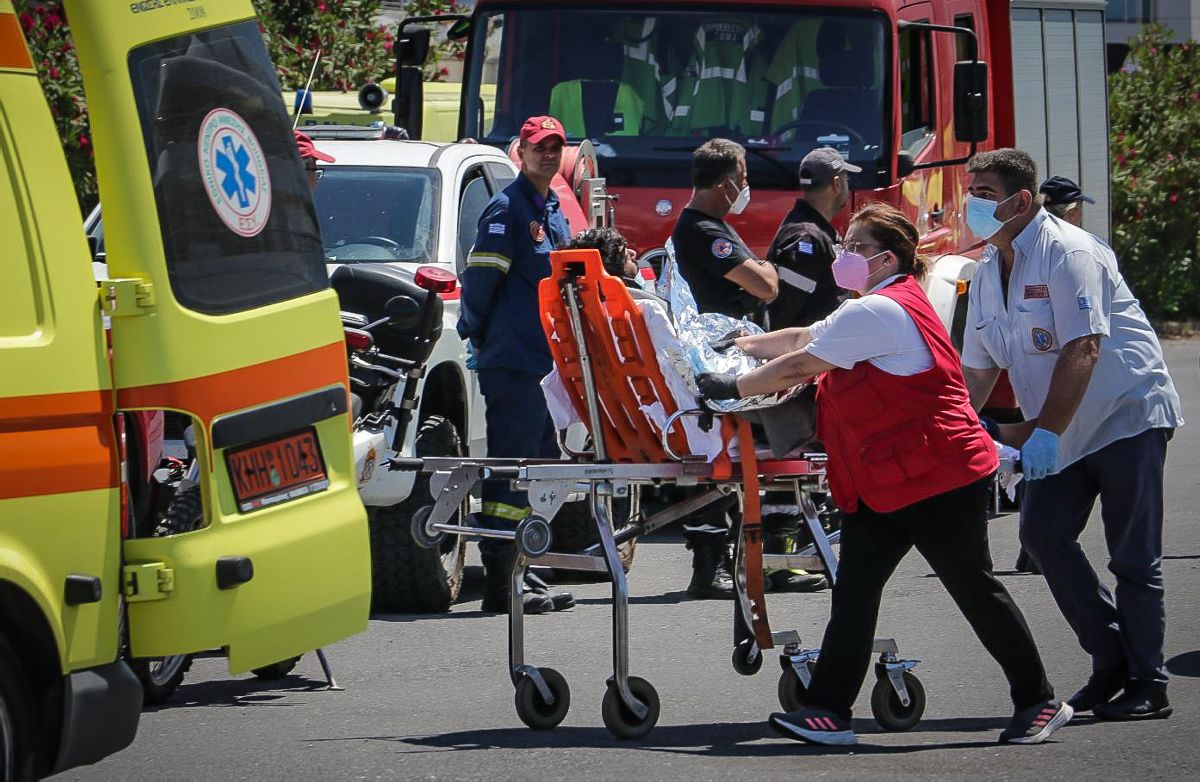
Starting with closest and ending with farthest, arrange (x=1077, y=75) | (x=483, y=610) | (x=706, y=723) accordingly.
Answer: (x=706, y=723), (x=483, y=610), (x=1077, y=75)

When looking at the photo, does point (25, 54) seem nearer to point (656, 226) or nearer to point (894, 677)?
point (894, 677)

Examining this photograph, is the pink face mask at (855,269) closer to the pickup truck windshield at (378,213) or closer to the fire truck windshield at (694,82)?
the pickup truck windshield at (378,213)

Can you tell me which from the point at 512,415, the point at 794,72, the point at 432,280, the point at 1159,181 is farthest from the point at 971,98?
the point at 1159,181

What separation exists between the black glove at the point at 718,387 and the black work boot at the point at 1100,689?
1660mm

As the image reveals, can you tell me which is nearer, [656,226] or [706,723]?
Answer: [706,723]

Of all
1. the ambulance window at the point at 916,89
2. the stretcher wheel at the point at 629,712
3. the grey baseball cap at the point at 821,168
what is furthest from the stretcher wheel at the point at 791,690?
the ambulance window at the point at 916,89

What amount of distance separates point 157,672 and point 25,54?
114 inches

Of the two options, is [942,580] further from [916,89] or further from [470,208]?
[916,89]

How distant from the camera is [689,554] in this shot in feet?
35.0

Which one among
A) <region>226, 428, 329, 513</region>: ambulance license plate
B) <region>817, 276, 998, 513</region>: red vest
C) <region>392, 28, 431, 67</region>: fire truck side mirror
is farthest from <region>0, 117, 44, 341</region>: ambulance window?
<region>392, 28, 431, 67</region>: fire truck side mirror

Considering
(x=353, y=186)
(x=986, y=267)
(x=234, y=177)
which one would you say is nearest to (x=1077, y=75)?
(x=353, y=186)

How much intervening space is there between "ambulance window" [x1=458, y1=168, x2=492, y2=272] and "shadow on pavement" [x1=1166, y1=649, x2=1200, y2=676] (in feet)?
12.3

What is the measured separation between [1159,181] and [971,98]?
12.8 meters

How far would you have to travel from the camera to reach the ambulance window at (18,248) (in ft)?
14.6
